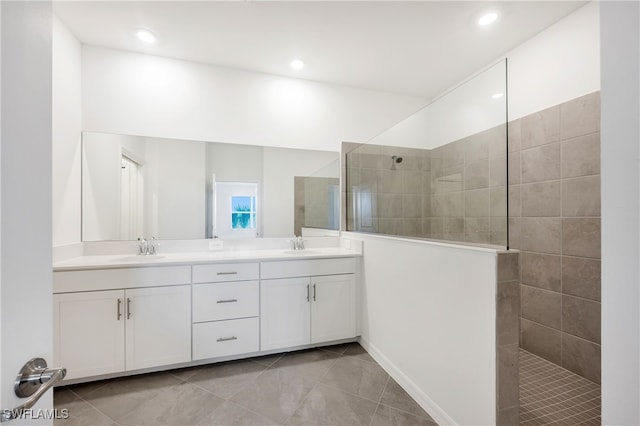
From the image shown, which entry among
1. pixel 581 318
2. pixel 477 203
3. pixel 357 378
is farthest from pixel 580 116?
pixel 357 378

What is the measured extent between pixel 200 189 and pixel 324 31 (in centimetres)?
173

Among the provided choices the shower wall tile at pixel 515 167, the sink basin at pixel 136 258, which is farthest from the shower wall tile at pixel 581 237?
the sink basin at pixel 136 258

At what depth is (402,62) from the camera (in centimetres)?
261

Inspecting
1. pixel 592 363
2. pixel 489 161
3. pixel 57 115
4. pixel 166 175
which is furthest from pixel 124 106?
pixel 592 363

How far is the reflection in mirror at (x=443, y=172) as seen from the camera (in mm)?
1537

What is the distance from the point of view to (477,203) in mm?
1649

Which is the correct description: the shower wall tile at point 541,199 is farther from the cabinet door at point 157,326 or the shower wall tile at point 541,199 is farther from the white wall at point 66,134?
the white wall at point 66,134

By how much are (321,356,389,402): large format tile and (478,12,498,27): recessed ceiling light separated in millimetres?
2736

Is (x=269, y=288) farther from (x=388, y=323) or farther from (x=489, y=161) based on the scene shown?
(x=489, y=161)

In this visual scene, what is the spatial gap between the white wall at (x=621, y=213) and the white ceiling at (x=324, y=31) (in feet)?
5.77

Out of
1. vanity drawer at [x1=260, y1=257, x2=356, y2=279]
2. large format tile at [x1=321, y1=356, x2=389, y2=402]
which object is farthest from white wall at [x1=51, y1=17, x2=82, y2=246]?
large format tile at [x1=321, y1=356, x2=389, y2=402]

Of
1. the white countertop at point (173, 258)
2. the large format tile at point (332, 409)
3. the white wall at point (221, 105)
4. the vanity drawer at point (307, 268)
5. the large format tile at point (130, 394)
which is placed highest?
the white wall at point (221, 105)

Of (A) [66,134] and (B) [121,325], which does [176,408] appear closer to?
(B) [121,325]

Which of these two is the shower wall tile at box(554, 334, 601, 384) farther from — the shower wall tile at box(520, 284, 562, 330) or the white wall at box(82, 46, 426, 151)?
the white wall at box(82, 46, 426, 151)
